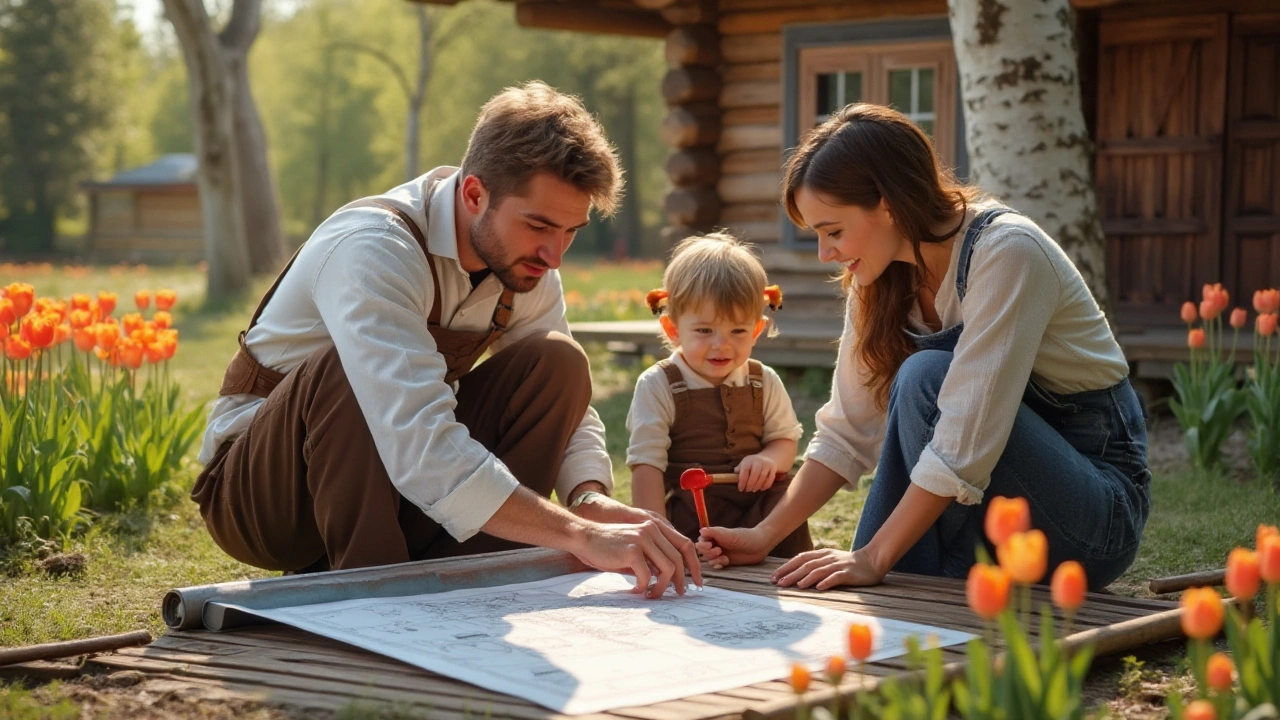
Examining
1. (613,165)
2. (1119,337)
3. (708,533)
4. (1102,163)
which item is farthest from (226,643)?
(1102,163)

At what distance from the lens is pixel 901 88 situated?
862 centimetres

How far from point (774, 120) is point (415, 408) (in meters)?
6.89

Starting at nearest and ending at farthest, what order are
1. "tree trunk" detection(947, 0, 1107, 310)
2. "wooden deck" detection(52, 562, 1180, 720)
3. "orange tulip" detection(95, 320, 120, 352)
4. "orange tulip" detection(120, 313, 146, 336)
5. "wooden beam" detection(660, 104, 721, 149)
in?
"wooden deck" detection(52, 562, 1180, 720) → "orange tulip" detection(95, 320, 120, 352) → "orange tulip" detection(120, 313, 146, 336) → "tree trunk" detection(947, 0, 1107, 310) → "wooden beam" detection(660, 104, 721, 149)

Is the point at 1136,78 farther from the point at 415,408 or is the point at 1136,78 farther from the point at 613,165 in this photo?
the point at 415,408

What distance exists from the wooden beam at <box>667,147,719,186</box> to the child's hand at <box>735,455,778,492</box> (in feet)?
18.8

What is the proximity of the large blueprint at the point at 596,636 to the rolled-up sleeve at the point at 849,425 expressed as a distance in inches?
21.2

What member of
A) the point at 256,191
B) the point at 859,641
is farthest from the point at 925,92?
the point at 256,191

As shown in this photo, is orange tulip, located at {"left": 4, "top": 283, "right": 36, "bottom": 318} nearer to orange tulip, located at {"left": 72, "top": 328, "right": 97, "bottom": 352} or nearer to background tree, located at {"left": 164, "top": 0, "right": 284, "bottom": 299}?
orange tulip, located at {"left": 72, "top": 328, "right": 97, "bottom": 352}

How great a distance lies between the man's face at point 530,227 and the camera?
9.56 ft

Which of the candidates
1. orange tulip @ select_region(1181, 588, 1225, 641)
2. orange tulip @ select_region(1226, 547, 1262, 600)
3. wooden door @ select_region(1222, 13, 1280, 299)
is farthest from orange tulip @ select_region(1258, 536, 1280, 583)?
wooden door @ select_region(1222, 13, 1280, 299)

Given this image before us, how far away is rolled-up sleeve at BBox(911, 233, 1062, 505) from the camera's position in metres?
2.59

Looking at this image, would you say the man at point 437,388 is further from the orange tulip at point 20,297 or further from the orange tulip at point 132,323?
the orange tulip at point 132,323

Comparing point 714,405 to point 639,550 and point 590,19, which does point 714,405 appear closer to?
point 639,550

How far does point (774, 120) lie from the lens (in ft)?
29.9
